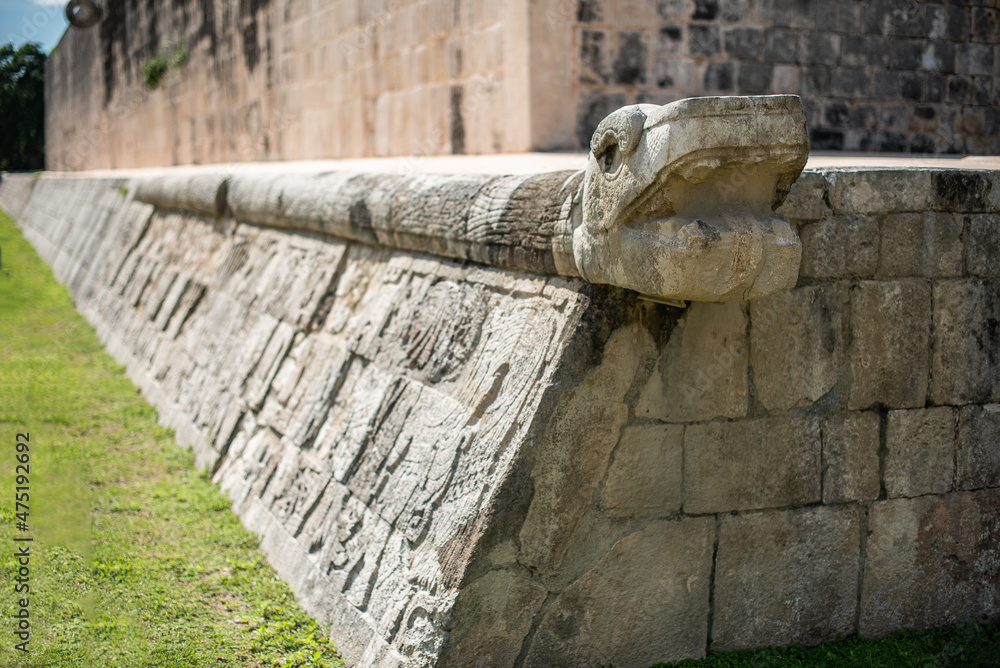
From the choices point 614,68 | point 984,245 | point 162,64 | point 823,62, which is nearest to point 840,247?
point 984,245

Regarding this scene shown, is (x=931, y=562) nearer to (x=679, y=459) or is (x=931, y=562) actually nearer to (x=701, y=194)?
(x=679, y=459)

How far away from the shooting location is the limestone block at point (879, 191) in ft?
10.1

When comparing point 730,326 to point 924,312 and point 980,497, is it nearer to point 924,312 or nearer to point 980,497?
point 924,312

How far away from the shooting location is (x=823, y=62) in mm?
6352

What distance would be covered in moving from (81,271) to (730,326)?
9.50m

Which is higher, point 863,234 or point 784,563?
point 863,234

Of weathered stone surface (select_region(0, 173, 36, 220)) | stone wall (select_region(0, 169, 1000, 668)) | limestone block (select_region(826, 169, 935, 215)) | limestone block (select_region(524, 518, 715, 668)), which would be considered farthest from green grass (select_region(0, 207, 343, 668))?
weathered stone surface (select_region(0, 173, 36, 220))

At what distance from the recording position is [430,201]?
3664 mm

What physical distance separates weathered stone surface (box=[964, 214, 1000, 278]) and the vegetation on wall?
39.4 feet

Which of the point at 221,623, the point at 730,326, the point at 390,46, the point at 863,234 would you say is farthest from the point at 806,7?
the point at 221,623

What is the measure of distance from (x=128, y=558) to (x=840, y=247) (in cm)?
298

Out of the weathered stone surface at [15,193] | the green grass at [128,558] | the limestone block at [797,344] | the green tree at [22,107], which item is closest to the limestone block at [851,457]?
the limestone block at [797,344]

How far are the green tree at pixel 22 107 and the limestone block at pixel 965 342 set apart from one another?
32.4 m

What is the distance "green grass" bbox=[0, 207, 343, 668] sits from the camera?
314cm
